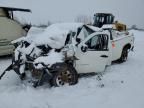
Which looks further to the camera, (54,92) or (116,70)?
(116,70)

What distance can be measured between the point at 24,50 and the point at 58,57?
1245mm

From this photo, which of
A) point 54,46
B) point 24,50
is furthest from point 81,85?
point 24,50

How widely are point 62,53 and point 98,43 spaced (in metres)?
1.70

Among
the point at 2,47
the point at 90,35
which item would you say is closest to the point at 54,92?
the point at 90,35

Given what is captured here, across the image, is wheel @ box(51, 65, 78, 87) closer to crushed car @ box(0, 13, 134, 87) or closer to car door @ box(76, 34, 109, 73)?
crushed car @ box(0, 13, 134, 87)

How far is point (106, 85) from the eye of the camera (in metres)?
8.59

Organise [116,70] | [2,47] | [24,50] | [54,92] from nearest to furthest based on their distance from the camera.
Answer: [54,92]
[24,50]
[116,70]
[2,47]

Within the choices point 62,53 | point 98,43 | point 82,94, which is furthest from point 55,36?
point 82,94

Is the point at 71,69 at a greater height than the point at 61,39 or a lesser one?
lesser

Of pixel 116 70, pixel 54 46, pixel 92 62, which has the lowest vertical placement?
pixel 116 70

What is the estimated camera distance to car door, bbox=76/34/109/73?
881cm

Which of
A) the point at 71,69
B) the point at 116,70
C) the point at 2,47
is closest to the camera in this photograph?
the point at 71,69

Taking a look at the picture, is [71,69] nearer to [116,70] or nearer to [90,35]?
[90,35]

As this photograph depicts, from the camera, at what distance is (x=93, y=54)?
917 cm
